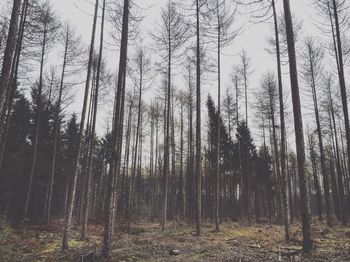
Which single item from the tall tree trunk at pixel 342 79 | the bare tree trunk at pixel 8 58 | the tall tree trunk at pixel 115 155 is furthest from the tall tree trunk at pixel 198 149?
the bare tree trunk at pixel 8 58

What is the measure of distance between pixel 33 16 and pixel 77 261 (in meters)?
10.5

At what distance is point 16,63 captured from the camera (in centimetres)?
1191

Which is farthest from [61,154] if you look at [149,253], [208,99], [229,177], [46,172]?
[149,253]

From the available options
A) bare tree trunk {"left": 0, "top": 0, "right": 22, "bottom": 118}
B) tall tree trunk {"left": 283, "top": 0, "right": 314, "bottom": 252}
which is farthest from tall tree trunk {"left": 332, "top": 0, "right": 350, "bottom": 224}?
bare tree trunk {"left": 0, "top": 0, "right": 22, "bottom": 118}

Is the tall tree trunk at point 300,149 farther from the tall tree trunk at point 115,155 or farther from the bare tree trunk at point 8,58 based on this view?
the bare tree trunk at point 8,58

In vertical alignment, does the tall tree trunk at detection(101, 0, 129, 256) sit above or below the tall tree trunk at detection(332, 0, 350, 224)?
below

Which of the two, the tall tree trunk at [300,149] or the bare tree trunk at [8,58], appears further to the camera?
the tall tree trunk at [300,149]

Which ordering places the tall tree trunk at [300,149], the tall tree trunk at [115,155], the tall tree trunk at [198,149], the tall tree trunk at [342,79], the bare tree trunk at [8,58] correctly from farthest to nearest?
the tall tree trunk at [198,149]
the tall tree trunk at [342,79]
the tall tree trunk at [115,155]
the tall tree trunk at [300,149]
the bare tree trunk at [8,58]

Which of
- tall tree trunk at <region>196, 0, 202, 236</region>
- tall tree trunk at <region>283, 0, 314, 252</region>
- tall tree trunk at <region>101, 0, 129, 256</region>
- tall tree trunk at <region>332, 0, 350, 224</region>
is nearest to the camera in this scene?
tall tree trunk at <region>283, 0, 314, 252</region>

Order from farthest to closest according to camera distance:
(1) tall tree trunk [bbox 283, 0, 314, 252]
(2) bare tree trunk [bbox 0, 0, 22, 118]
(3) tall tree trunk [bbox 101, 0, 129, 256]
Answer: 1. (3) tall tree trunk [bbox 101, 0, 129, 256]
2. (1) tall tree trunk [bbox 283, 0, 314, 252]
3. (2) bare tree trunk [bbox 0, 0, 22, 118]

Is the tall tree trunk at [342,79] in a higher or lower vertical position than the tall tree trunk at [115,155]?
higher

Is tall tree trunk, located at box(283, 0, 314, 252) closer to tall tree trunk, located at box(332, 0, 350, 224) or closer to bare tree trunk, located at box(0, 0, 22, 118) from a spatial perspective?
tall tree trunk, located at box(332, 0, 350, 224)

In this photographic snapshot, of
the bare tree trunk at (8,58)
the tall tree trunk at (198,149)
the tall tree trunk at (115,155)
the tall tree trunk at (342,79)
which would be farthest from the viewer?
the tall tree trunk at (198,149)

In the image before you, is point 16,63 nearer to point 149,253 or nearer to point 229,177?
point 149,253
